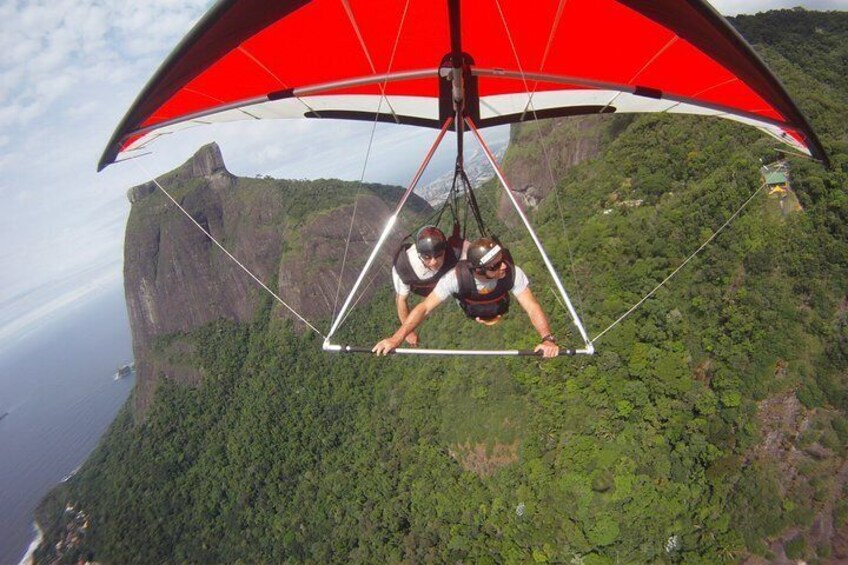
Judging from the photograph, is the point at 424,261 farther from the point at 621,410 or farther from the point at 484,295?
the point at 621,410

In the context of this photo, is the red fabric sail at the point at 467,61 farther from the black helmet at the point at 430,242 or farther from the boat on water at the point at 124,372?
the boat on water at the point at 124,372

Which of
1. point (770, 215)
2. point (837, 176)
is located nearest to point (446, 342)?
point (770, 215)

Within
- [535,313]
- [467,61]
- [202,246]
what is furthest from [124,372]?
[467,61]

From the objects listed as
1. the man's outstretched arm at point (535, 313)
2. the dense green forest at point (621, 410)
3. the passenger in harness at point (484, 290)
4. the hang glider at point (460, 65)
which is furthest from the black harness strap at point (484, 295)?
the dense green forest at point (621, 410)

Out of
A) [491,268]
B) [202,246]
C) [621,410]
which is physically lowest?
[621,410]

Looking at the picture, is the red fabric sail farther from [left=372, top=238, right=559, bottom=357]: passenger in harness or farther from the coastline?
the coastline

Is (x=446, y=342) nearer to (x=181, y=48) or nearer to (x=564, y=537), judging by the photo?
(x=564, y=537)
